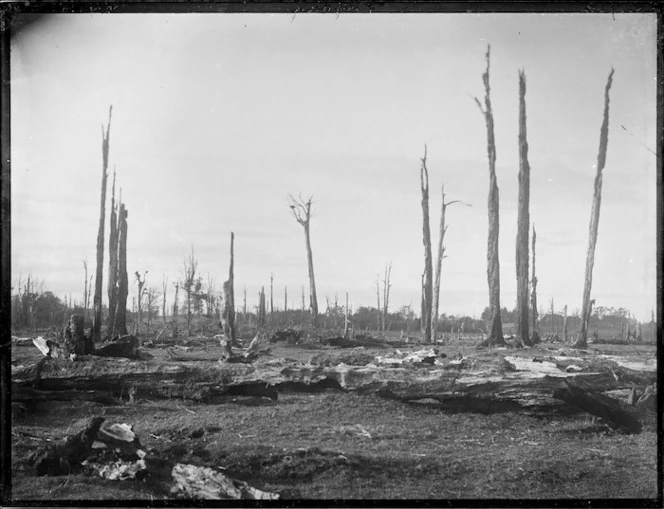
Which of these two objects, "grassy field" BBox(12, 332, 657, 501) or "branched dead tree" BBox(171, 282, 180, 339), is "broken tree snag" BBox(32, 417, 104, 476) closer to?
"grassy field" BBox(12, 332, 657, 501)

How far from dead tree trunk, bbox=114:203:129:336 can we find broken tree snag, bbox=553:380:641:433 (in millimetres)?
4304

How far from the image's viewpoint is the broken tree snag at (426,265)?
15.2 ft

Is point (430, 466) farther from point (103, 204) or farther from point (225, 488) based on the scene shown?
point (103, 204)

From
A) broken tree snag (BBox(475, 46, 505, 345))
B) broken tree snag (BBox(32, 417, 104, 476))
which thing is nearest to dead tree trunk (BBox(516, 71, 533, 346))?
broken tree snag (BBox(475, 46, 505, 345))

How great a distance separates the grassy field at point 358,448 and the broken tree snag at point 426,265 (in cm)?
102

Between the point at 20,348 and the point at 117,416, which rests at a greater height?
the point at 20,348

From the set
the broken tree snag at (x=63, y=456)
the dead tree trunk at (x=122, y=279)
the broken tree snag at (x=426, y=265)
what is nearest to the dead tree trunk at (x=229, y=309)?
the dead tree trunk at (x=122, y=279)

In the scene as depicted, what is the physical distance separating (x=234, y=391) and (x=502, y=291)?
9.54ft

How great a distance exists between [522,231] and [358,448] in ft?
8.82

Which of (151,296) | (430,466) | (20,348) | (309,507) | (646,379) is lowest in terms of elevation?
(309,507)

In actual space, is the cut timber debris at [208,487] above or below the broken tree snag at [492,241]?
below

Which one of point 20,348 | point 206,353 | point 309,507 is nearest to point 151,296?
point 206,353

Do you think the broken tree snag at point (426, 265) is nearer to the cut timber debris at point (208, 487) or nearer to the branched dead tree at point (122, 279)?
the cut timber debris at point (208, 487)

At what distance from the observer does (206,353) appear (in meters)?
4.70
